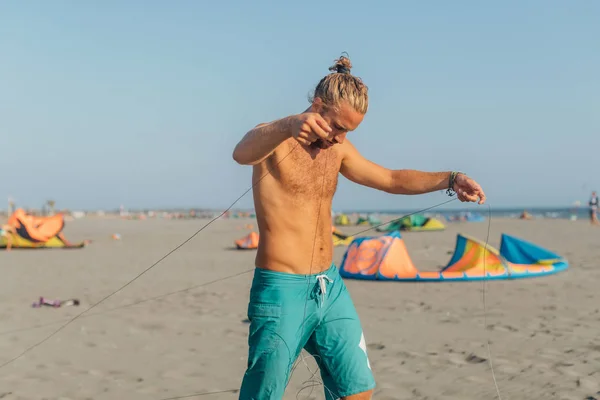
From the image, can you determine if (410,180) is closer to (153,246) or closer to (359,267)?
(359,267)

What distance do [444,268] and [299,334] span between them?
26.4ft

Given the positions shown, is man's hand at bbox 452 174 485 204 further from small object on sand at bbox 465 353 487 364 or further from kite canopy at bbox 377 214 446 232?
kite canopy at bbox 377 214 446 232

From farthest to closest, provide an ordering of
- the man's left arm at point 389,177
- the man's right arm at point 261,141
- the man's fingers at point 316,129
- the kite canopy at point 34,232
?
the kite canopy at point 34,232 → the man's left arm at point 389,177 → the man's right arm at point 261,141 → the man's fingers at point 316,129

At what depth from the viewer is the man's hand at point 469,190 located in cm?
289

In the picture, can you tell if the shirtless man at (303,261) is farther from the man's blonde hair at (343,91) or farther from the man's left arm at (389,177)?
the man's left arm at (389,177)

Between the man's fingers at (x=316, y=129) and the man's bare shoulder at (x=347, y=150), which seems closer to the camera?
the man's fingers at (x=316, y=129)

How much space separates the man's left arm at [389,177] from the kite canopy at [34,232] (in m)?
16.8

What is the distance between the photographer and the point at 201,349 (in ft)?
18.7

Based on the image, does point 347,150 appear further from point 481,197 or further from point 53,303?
point 53,303

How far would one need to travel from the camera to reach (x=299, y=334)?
2639 millimetres

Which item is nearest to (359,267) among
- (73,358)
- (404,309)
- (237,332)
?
(404,309)

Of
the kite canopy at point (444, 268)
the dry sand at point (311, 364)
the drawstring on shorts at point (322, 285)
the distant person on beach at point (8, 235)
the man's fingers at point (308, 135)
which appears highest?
the man's fingers at point (308, 135)

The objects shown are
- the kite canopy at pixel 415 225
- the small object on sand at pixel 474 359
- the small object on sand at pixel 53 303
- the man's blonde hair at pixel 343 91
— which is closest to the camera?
the man's blonde hair at pixel 343 91

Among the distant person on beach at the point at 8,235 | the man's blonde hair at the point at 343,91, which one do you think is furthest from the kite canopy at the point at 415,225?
the man's blonde hair at the point at 343,91
